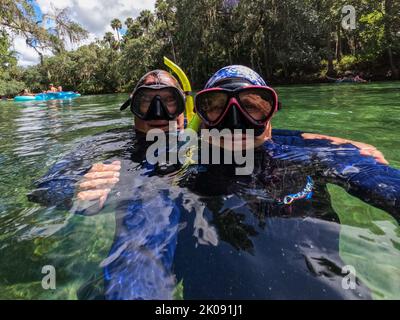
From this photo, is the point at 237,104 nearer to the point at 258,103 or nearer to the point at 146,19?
the point at 258,103

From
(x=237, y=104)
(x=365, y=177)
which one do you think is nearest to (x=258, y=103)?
(x=237, y=104)

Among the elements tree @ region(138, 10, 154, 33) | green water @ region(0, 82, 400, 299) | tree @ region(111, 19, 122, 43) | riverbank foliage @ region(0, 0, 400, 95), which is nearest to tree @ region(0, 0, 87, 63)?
Result: riverbank foliage @ region(0, 0, 400, 95)

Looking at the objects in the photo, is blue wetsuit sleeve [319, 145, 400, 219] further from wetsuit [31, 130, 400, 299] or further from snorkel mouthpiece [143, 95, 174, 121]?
snorkel mouthpiece [143, 95, 174, 121]

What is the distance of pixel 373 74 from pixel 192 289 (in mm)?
23365

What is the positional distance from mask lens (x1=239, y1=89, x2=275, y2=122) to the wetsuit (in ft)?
0.99

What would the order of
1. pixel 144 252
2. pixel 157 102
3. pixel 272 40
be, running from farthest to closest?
pixel 272 40, pixel 157 102, pixel 144 252

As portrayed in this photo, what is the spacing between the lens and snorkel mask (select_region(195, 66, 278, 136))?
7.09ft

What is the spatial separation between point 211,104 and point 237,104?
0.77 ft

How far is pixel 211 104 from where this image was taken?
231cm

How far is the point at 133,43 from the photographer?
33.6m

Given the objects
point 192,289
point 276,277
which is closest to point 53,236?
point 192,289

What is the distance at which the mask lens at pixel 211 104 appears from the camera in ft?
7.33

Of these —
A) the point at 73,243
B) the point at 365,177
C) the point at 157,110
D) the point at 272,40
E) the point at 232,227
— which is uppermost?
the point at 272,40
